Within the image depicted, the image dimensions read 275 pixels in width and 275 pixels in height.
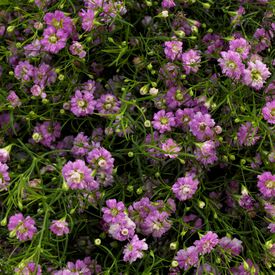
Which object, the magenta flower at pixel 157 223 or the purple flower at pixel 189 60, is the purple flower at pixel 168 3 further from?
the magenta flower at pixel 157 223

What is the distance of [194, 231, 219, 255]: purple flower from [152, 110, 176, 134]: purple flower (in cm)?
22

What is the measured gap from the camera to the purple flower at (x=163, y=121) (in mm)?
1094

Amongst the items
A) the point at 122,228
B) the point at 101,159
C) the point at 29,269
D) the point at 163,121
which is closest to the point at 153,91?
the point at 163,121

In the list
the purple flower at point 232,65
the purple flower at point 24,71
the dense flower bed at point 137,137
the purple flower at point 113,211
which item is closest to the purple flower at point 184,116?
the dense flower bed at point 137,137

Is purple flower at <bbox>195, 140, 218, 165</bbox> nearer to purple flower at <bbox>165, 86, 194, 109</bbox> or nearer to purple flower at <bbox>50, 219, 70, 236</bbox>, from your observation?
purple flower at <bbox>165, 86, 194, 109</bbox>

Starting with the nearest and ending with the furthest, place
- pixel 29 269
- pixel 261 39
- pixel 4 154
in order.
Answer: pixel 29 269
pixel 4 154
pixel 261 39

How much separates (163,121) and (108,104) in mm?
123

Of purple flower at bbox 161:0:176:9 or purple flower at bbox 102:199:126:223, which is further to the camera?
purple flower at bbox 161:0:176:9

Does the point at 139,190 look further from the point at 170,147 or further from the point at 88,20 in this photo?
the point at 88,20

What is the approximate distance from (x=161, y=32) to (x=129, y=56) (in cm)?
9

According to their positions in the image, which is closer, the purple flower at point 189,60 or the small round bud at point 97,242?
the small round bud at point 97,242

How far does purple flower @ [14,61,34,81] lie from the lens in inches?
45.8

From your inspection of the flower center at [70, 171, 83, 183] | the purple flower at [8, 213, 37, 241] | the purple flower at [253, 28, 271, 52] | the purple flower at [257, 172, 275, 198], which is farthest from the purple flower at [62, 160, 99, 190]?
the purple flower at [253, 28, 271, 52]

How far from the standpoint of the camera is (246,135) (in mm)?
1087
